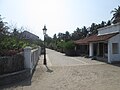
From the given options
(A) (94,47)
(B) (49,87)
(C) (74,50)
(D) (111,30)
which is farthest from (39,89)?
(C) (74,50)

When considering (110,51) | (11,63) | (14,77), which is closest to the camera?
(14,77)

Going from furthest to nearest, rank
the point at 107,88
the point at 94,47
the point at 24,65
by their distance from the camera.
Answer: the point at 94,47
the point at 24,65
the point at 107,88

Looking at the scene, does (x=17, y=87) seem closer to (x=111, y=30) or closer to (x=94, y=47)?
(x=111, y=30)

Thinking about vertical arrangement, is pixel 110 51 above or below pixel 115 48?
below

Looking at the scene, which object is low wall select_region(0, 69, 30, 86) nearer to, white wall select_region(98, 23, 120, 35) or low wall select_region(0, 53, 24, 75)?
low wall select_region(0, 53, 24, 75)

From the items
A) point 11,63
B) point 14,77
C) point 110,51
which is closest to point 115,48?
point 110,51

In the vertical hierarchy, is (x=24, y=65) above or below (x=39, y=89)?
above

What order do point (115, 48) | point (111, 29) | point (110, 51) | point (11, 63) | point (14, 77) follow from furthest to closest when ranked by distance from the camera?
1. point (111, 29)
2. point (115, 48)
3. point (110, 51)
4. point (11, 63)
5. point (14, 77)

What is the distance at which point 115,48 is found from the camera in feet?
75.9

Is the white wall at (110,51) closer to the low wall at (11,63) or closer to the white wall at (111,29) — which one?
the white wall at (111,29)

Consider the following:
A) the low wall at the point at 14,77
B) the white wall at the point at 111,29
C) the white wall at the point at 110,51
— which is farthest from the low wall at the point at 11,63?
the white wall at the point at 111,29

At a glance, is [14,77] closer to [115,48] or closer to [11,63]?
[11,63]

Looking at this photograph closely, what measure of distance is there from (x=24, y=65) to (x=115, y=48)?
13.2 metres

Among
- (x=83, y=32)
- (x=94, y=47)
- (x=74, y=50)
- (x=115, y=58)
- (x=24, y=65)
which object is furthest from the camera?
(x=83, y=32)
